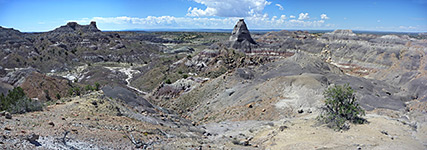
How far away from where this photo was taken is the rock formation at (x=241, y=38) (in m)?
86.1

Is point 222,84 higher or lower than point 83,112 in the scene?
lower

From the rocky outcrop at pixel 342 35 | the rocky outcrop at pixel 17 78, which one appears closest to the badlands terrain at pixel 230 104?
the rocky outcrop at pixel 17 78

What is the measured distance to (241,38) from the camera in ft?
289

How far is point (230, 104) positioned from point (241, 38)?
5731 cm

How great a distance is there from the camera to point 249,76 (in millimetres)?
44688

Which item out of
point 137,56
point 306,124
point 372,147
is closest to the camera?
point 372,147

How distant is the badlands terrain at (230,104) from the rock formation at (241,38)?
361mm

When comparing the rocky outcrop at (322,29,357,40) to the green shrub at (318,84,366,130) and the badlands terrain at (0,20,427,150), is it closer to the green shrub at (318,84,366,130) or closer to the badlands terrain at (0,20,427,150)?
the badlands terrain at (0,20,427,150)

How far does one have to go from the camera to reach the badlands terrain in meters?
15.2

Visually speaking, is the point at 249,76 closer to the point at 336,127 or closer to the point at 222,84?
the point at 222,84

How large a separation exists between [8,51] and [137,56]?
147ft

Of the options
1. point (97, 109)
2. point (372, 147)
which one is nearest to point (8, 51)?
point (97, 109)

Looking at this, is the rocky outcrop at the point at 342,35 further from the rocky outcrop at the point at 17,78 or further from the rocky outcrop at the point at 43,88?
the rocky outcrop at the point at 17,78

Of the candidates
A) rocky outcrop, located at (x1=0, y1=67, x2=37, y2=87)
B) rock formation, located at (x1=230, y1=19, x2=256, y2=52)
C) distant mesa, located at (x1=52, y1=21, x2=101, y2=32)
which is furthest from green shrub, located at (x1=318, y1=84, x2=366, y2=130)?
distant mesa, located at (x1=52, y1=21, x2=101, y2=32)
